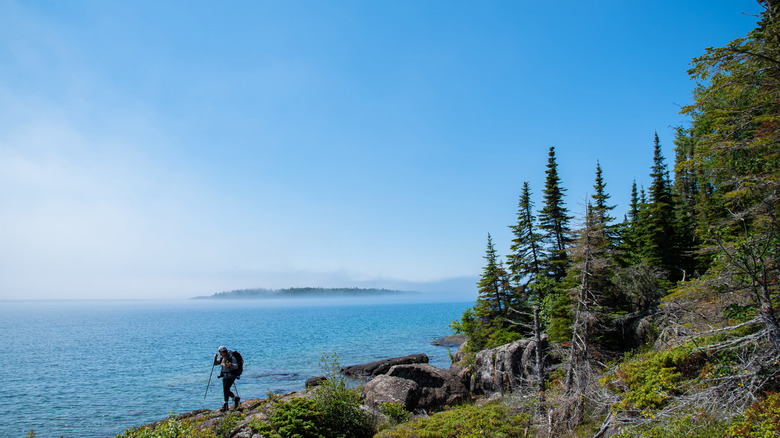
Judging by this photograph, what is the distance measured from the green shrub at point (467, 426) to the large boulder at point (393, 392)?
4.70 meters

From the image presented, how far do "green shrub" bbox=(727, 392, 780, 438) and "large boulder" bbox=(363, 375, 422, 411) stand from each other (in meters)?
12.1

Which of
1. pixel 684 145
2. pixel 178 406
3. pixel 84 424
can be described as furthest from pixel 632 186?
pixel 84 424

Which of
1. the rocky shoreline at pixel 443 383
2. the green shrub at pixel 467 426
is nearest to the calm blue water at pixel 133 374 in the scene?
the rocky shoreline at pixel 443 383

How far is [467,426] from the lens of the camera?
11.5 meters

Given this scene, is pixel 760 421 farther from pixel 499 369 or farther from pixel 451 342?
pixel 451 342

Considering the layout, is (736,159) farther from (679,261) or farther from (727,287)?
(679,261)

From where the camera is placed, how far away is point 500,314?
1202 inches

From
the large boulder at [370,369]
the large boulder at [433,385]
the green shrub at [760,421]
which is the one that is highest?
the green shrub at [760,421]

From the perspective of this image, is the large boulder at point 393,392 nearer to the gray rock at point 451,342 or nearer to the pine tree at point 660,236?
the pine tree at point 660,236

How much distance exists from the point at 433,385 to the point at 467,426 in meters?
11.1

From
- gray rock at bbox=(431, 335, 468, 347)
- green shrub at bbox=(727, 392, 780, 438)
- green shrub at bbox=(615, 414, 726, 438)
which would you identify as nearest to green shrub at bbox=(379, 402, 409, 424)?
green shrub at bbox=(615, 414, 726, 438)

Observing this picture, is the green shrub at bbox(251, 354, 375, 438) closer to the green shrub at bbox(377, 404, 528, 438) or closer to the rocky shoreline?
the green shrub at bbox(377, 404, 528, 438)

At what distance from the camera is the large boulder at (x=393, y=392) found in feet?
56.8

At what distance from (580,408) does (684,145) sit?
4292cm
